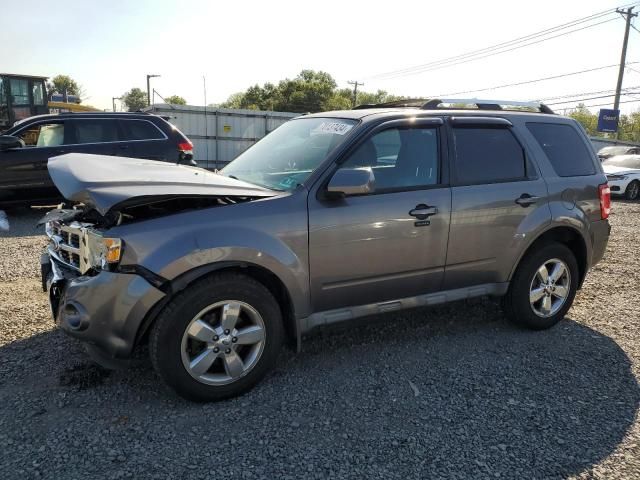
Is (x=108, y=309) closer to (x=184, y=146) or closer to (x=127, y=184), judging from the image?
(x=127, y=184)

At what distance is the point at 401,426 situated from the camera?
2963mm

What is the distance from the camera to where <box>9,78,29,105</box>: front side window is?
17.4 m

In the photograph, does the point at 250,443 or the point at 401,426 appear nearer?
the point at 250,443

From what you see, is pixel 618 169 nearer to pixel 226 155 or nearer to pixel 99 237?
pixel 226 155

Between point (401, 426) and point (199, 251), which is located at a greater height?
point (199, 251)

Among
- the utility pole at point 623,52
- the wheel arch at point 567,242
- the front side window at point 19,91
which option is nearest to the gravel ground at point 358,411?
the wheel arch at point 567,242

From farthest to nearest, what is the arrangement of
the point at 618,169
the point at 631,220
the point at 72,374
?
the point at 618,169 < the point at 631,220 < the point at 72,374

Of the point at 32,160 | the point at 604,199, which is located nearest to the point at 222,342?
the point at 604,199

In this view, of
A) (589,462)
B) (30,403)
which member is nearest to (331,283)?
(589,462)

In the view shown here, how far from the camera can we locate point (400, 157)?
3.77 metres

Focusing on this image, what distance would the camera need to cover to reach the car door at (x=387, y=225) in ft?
11.0

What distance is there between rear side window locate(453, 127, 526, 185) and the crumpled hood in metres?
1.57

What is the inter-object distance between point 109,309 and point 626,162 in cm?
1812

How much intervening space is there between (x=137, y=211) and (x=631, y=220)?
37.1ft
